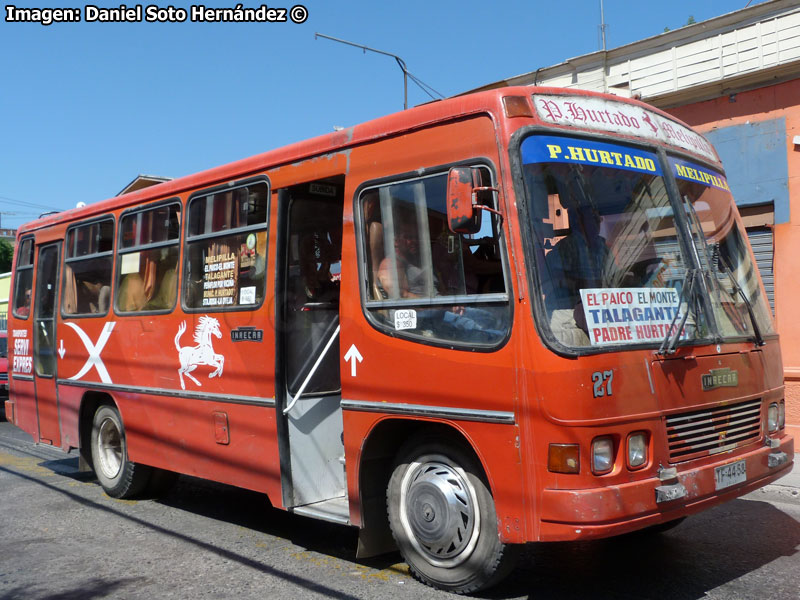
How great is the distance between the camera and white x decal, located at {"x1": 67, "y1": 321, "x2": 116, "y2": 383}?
827 cm

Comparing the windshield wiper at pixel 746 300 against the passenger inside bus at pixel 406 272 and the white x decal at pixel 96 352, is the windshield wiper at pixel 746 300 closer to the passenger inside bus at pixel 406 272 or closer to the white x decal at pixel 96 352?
the passenger inside bus at pixel 406 272

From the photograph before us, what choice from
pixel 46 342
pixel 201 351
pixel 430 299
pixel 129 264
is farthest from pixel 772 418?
pixel 46 342

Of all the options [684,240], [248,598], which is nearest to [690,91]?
[684,240]

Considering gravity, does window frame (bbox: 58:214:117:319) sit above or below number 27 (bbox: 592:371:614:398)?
above

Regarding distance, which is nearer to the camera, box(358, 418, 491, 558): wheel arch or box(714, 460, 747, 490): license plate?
box(714, 460, 747, 490): license plate

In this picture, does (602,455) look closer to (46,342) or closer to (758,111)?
(46,342)

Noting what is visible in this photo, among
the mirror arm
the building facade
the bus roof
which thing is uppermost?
the building facade

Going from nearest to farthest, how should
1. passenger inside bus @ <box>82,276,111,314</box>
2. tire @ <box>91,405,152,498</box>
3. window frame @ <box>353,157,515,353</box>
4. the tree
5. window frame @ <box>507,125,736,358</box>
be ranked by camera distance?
window frame @ <box>507,125,736,358</box> < window frame @ <box>353,157,515,353</box> < tire @ <box>91,405,152,498</box> < passenger inside bus @ <box>82,276,111,314</box> < the tree

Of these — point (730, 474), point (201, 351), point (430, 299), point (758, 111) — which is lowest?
point (730, 474)

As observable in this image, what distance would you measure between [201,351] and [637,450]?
12.9 feet

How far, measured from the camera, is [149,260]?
25.5 feet

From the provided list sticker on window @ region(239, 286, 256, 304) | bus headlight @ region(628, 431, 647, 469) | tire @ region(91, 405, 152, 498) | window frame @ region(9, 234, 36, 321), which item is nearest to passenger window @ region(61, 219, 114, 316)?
window frame @ region(9, 234, 36, 321)

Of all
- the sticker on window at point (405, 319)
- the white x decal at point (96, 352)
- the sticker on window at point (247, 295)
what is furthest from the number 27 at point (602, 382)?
the white x decal at point (96, 352)

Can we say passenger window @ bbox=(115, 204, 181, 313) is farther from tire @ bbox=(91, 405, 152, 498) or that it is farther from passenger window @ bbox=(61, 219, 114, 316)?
tire @ bbox=(91, 405, 152, 498)
